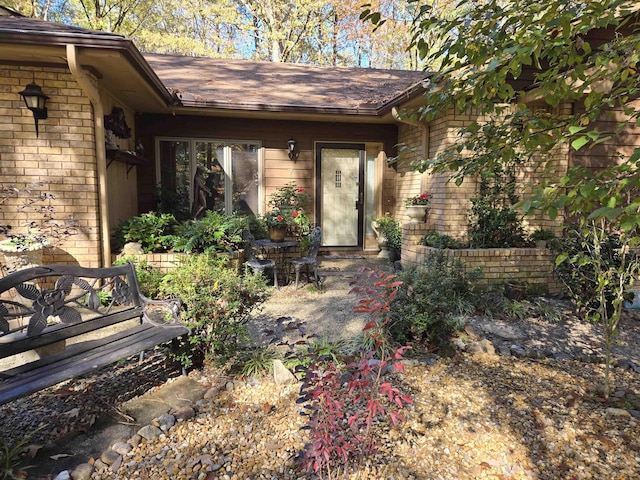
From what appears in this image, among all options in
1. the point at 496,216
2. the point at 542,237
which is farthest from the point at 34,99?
the point at 542,237

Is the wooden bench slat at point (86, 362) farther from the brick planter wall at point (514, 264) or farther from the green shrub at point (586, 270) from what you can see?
the green shrub at point (586, 270)

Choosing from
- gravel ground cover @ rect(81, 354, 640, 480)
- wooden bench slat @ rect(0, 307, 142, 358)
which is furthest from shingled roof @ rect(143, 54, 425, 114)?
wooden bench slat @ rect(0, 307, 142, 358)

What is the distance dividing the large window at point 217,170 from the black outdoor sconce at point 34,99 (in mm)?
2572

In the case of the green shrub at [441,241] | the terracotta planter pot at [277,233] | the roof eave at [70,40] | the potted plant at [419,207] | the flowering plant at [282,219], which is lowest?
the green shrub at [441,241]

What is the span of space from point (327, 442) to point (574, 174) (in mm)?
1376

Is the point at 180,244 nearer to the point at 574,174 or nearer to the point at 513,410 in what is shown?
the point at 513,410

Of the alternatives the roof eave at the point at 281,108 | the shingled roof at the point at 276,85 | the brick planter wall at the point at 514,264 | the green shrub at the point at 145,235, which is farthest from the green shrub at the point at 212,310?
the roof eave at the point at 281,108

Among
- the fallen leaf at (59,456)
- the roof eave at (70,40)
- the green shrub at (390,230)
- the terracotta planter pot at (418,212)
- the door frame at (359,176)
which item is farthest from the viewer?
the door frame at (359,176)

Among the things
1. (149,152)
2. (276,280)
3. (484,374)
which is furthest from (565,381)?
(149,152)

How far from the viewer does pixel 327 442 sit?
159 cm

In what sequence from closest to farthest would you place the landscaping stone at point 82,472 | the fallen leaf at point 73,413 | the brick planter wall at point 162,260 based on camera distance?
the landscaping stone at point 82,472 → the fallen leaf at point 73,413 → the brick planter wall at point 162,260

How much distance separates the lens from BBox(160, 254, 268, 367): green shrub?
8.94ft

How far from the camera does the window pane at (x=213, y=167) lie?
7133 millimetres

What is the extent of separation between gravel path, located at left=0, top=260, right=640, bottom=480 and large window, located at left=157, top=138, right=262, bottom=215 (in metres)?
4.69
